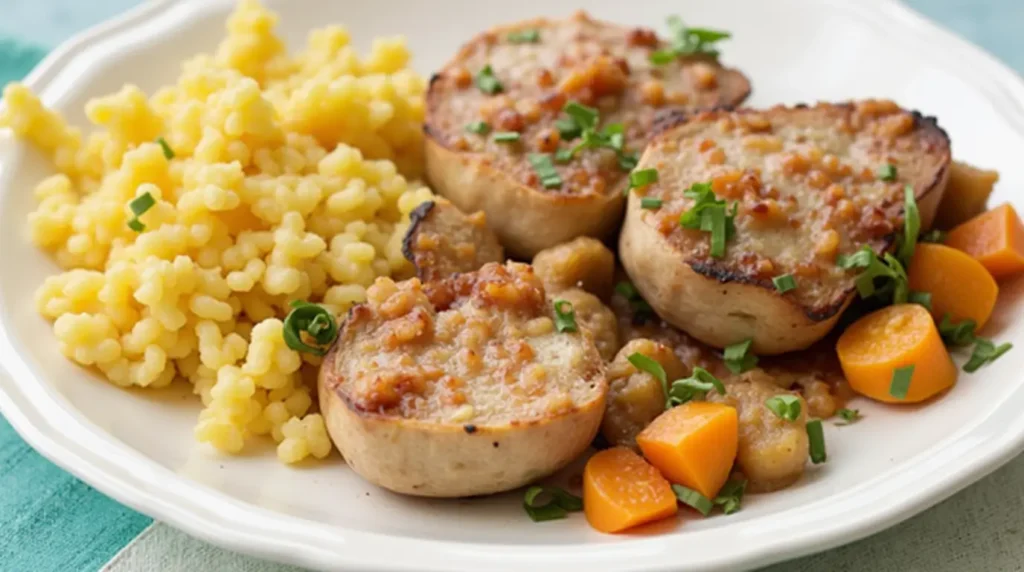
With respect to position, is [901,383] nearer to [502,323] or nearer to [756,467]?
[756,467]

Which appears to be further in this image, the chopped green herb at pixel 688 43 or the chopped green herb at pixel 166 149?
the chopped green herb at pixel 688 43

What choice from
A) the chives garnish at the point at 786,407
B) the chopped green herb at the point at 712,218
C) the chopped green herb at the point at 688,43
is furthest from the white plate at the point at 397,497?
the chopped green herb at the point at 688,43

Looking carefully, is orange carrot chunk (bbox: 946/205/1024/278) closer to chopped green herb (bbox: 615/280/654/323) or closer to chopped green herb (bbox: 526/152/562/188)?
chopped green herb (bbox: 615/280/654/323)

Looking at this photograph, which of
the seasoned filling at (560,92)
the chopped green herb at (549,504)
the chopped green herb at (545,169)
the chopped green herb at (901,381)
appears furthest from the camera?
the seasoned filling at (560,92)

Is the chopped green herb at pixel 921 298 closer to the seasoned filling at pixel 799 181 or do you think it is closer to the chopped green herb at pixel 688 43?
the seasoned filling at pixel 799 181

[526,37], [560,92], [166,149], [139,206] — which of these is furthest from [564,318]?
[526,37]

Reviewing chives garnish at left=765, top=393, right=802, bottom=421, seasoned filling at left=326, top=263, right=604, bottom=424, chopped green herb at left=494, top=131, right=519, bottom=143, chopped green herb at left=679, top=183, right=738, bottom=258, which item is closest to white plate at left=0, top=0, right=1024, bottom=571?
chives garnish at left=765, top=393, right=802, bottom=421

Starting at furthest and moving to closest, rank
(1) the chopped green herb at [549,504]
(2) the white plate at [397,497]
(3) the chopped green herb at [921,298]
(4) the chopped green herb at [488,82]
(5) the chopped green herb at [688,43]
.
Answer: (5) the chopped green herb at [688,43] < (4) the chopped green herb at [488,82] < (3) the chopped green herb at [921,298] < (1) the chopped green herb at [549,504] < (2) the white plate at [397,497]
